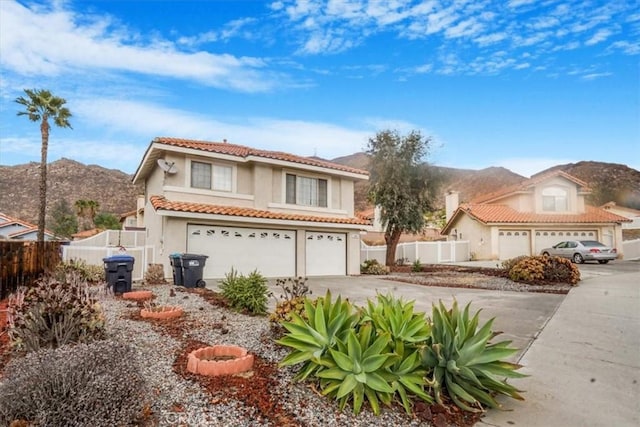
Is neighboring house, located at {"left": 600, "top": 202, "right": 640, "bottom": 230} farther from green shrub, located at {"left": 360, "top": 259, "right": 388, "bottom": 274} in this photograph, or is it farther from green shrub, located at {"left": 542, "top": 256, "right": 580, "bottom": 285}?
green shrub, located at {"left": 360, "top": 259, "right": 388, "bottom": 274}

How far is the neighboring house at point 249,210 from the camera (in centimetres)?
1466

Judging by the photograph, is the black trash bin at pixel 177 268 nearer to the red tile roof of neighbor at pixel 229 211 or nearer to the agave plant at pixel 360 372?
the red tile roof of neighbor at pixel 229 211

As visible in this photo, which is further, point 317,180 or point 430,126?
point 430,126

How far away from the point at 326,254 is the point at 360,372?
14.4 meters

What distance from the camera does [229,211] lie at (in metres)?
15.0

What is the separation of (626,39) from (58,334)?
1302 centimetres

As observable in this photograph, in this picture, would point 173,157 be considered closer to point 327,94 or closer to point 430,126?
point 327,94

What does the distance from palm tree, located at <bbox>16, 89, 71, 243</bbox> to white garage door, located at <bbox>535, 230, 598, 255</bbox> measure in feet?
110

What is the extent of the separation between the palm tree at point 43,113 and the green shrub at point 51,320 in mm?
21814

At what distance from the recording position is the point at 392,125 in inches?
946

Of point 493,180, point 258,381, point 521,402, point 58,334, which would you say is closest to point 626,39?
point 521,402

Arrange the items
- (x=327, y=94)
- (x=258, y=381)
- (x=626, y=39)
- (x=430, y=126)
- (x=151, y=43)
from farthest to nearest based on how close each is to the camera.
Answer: (x=430, y=126)
(x=327, y=94)
(x=151, y=43)
(x=626, y=39)
(x=258, y=381)

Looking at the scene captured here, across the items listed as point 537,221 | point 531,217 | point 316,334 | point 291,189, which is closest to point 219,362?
point 316,334

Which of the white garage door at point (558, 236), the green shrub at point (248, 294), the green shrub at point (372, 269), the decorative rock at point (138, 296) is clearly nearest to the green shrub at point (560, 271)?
the green shrub at point (372, 269)
